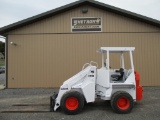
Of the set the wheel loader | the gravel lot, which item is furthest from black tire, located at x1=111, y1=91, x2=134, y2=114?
the gravel lot

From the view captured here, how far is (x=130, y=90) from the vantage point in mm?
8078

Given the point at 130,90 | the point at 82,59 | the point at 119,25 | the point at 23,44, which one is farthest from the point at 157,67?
the point at 23,44

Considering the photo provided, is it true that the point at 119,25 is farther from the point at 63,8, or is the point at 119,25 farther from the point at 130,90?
the point at 130,90

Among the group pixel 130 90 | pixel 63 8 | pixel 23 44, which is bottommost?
pixel 130 90

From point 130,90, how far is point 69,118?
Result: 7.81 ft

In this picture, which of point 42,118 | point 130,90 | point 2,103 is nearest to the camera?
point 42,118

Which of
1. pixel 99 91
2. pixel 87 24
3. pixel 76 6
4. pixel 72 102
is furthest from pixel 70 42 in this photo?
pixel 72 102

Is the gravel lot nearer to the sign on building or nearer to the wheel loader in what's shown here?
the wheel loader

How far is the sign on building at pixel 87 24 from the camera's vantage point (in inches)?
561

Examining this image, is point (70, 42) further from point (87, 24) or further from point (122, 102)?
point (122, 102)

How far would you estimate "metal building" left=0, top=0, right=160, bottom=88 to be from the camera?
46.5 feet

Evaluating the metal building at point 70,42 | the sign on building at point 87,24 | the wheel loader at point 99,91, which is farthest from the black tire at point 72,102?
the sign on building at point 87,24

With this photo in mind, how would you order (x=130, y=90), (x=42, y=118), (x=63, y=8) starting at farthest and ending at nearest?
1. (x=63, y=8)
2. (x=130, y=90)
3. (x=42, y=118)

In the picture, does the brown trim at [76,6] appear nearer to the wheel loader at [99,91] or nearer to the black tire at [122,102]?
the wheel loader at [99,91]
